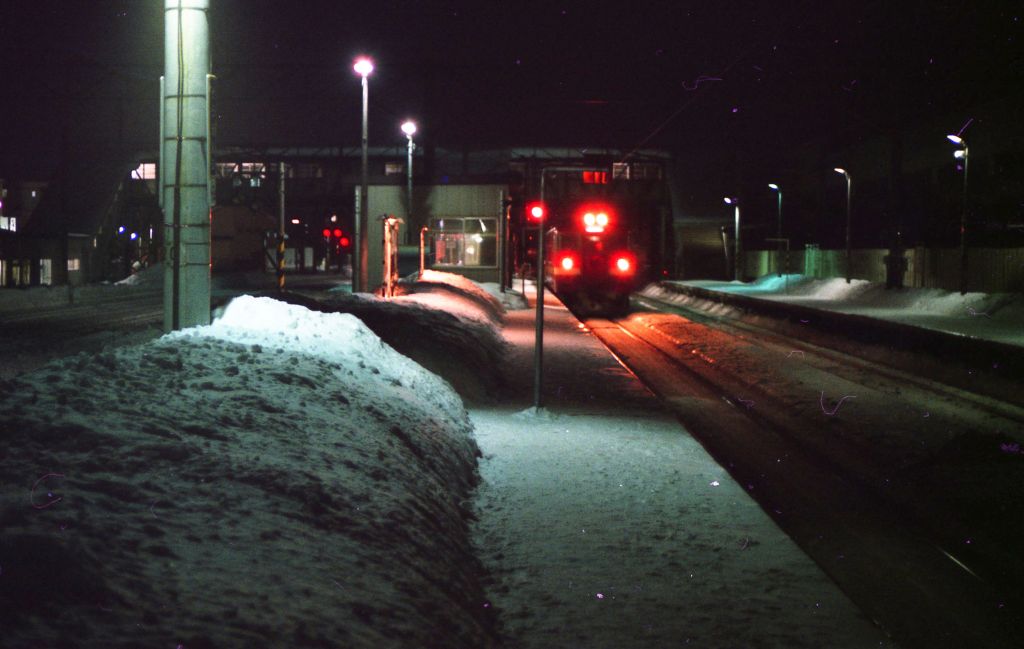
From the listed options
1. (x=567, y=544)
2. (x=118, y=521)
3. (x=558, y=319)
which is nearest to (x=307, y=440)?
(x=567, y=544)

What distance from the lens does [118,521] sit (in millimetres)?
5391

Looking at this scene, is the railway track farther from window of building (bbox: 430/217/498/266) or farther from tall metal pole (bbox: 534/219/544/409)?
window of building (bbox: 430/217/498/266)

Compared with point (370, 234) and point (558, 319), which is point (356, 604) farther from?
point (370, 234)

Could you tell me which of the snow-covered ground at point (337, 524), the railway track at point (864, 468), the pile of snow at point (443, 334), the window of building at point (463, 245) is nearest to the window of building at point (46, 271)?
the window of building at point (463, 245)

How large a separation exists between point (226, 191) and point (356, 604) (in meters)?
73.6

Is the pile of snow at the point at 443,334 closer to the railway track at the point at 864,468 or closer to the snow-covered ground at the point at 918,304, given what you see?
the railway track at the point at 864,468

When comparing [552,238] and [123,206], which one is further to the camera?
[123,206]

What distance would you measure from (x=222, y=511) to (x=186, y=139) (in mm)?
7276

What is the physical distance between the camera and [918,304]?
42719mm

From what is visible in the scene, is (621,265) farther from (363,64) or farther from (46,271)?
(46,271)

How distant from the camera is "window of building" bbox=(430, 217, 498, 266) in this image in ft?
176

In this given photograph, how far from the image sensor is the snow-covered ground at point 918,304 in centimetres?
3241

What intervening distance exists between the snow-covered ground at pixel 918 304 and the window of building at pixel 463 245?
10.6 meters

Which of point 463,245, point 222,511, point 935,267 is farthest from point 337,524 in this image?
point 463,245
